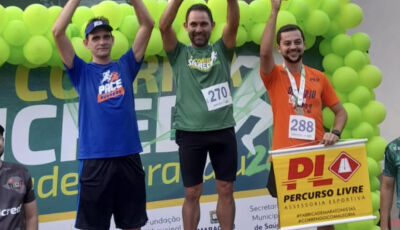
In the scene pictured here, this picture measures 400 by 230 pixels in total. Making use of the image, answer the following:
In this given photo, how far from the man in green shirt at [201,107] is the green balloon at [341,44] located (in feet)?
5.06

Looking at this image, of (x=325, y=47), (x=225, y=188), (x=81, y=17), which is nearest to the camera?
(x=225, y=188)

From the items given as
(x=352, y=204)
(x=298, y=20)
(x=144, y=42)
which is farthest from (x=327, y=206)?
(x=298, y=20)

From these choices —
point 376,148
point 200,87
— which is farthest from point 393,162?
point 376,148

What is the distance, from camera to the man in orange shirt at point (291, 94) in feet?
12.2

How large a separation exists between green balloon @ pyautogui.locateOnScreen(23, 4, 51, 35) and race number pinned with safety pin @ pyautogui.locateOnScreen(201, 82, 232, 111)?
1.39m

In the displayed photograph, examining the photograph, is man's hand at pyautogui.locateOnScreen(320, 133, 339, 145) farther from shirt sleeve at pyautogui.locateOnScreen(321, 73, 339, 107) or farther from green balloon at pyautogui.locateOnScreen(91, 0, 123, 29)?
green balloon at pyautogui.locateOnScreen(91, 0, 123, 29)

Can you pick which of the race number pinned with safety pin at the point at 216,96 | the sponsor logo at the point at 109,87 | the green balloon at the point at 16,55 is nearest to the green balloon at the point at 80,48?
the green balloon at the point at 16,55

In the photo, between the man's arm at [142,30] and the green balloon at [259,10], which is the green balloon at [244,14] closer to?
the green balloon at [259,10]

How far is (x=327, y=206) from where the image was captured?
375 centimetres

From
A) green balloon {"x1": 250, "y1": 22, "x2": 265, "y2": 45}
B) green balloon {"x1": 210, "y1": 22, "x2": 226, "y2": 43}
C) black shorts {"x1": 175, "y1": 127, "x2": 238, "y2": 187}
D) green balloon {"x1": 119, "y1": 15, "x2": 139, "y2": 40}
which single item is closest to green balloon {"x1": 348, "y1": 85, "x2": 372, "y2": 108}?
green balloon {"x1": 250, "y1": 22, "x2": 265, "y2": 45}

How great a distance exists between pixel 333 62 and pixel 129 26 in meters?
1.94

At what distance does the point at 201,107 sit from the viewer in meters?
3.90

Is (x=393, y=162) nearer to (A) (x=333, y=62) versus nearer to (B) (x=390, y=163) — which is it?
(B) (x=390, y=163)

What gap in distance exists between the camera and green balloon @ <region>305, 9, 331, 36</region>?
16.6 feet
